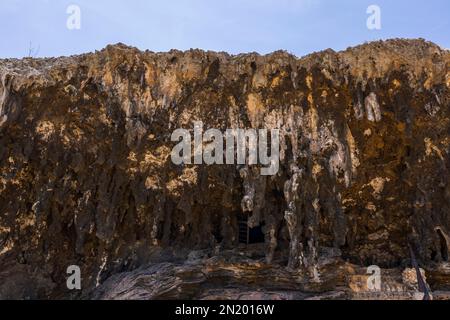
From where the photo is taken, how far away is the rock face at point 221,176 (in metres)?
10.5

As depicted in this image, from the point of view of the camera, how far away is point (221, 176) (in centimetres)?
1091

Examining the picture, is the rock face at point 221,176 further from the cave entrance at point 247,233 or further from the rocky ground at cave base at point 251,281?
the cave entrance at point 247,233

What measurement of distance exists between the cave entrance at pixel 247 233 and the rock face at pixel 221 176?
16 cm

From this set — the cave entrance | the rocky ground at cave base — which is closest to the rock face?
the rocky ground at cave base

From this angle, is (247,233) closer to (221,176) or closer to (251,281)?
(251,281)

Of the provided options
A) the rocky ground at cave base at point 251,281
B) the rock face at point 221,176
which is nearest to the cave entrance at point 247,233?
the rock face at point 221,176

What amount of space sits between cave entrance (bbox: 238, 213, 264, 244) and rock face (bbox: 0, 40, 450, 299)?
158 millimetres

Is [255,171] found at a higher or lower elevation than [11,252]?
higher

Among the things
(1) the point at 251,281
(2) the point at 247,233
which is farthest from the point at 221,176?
(1) the point at 251,281

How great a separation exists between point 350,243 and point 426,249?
5.43 ft

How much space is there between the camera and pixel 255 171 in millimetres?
10656
